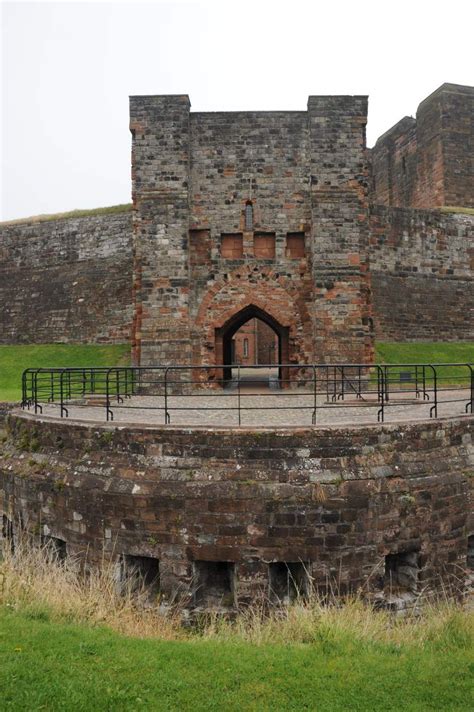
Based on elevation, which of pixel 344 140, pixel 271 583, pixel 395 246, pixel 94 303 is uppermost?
pixel 344 140

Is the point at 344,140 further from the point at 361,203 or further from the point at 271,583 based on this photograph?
the point at 271,583

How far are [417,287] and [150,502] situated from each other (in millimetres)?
17868

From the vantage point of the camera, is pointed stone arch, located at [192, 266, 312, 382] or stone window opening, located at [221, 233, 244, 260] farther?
stone window opening, located at [221, 233, 244, 260]

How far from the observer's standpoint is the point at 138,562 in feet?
25.2

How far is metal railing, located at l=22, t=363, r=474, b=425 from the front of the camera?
8.87m

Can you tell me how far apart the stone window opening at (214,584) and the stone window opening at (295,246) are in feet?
39.0

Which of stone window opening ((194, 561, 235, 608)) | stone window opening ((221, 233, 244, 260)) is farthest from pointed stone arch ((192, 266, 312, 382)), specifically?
stone window opening ((194, 561, 235, 608))

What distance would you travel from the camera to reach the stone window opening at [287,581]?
282 inches

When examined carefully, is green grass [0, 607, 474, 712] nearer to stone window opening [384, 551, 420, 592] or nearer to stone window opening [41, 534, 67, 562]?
stone window opening [384, 551, 420, 592]

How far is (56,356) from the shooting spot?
70.5 ft

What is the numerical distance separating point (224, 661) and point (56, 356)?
1824 centimetres

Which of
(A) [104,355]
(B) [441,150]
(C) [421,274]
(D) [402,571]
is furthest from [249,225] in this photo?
(B) [441,150]

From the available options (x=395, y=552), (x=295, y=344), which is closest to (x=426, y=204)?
(x=295, y=344)

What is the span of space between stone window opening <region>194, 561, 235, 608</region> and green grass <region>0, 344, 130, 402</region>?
13.2m
